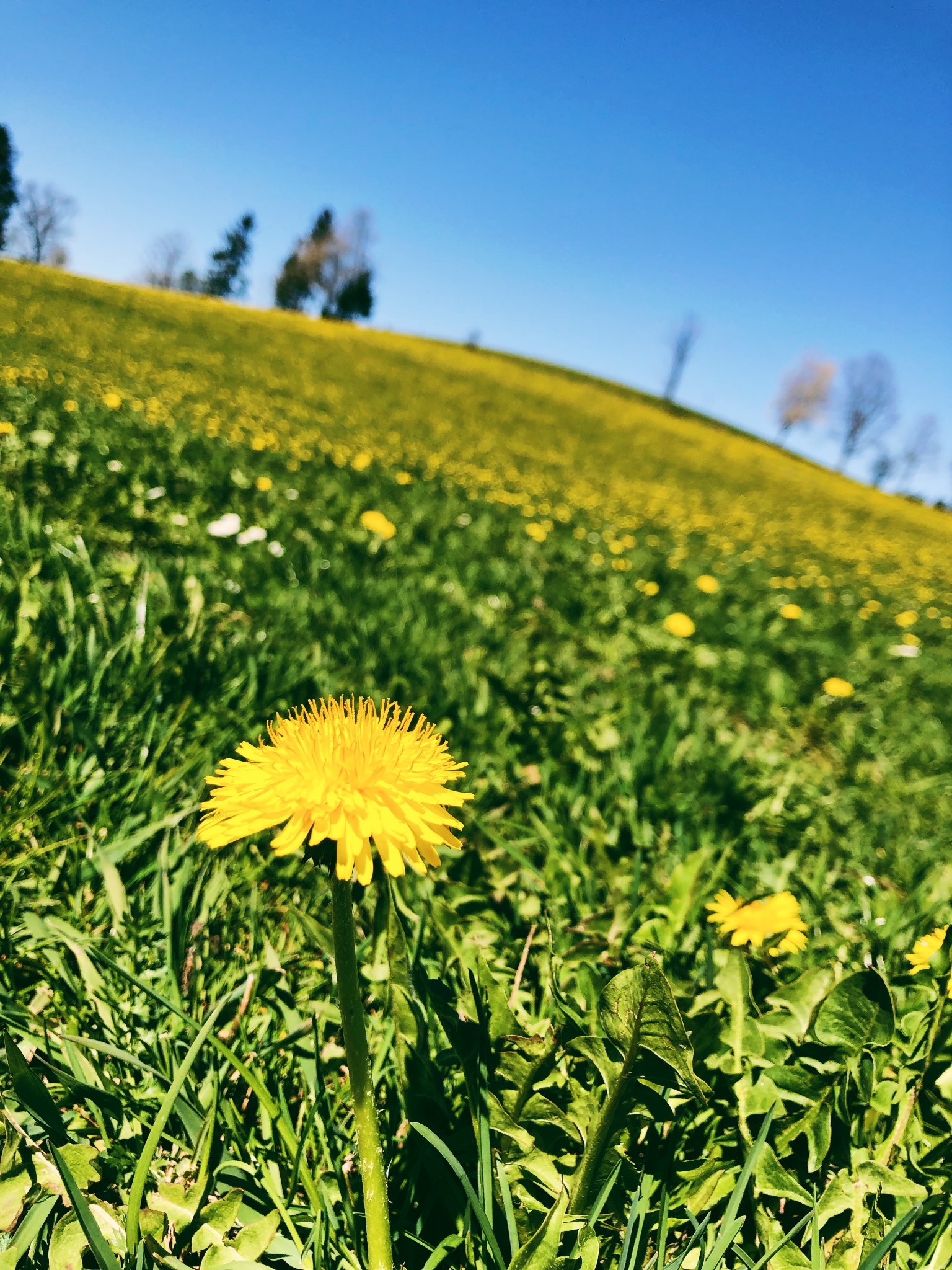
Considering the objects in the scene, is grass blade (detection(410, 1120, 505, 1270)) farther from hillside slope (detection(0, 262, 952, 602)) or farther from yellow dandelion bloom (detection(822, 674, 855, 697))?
hillside slope (detection(0, 262, 952, 602))

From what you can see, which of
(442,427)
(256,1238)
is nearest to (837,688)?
(256,1238)

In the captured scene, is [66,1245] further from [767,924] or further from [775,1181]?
[767,924]

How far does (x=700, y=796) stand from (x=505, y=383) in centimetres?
2866

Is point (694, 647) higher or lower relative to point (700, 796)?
higher

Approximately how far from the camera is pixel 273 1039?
1.12 metres

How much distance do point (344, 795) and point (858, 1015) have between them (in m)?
0.77

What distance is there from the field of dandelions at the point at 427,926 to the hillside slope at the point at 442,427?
12.9 feet

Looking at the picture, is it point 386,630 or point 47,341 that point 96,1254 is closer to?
point 386,630

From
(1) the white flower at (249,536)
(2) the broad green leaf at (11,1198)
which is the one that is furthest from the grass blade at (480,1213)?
(1) the white flower at (249,536)

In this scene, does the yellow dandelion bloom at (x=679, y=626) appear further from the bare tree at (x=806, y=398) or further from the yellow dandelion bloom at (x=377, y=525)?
the bare tree at (x=806, y=398)

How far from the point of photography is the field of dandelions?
2.60 ft

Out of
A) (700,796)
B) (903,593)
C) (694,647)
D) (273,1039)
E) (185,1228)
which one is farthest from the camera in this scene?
(903,593)

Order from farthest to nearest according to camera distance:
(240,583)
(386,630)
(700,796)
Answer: (240,583)
(386,630)
(700,796)

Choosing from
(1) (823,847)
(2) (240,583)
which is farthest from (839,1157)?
(2) (240,583)
